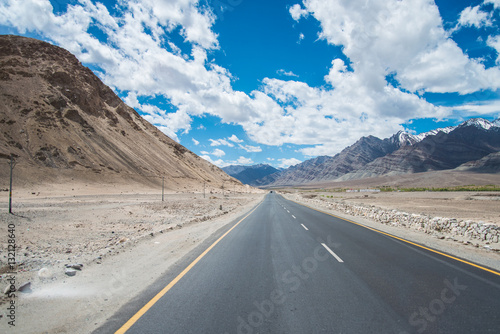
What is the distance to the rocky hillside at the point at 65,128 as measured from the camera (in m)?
48.9

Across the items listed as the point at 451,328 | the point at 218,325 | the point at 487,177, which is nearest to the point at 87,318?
the point at 218,325

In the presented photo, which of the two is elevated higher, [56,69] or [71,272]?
[56,69]

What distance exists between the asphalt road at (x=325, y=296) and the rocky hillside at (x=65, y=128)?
161 feet

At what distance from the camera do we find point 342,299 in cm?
478

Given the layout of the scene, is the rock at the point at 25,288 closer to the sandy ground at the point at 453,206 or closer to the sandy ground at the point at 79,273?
the sandy ground at the point at 79,273

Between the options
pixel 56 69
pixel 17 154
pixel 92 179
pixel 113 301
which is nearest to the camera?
pixel 113 301

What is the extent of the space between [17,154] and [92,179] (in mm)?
11936

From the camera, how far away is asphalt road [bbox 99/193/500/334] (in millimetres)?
3920

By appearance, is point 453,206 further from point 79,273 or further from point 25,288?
point 25,288

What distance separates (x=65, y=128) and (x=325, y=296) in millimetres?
68933

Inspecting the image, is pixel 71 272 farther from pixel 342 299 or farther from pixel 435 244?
pixel 435 244

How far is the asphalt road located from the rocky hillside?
1929 inches

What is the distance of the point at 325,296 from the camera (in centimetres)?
493

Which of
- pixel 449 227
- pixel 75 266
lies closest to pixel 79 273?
pixel 75 266
